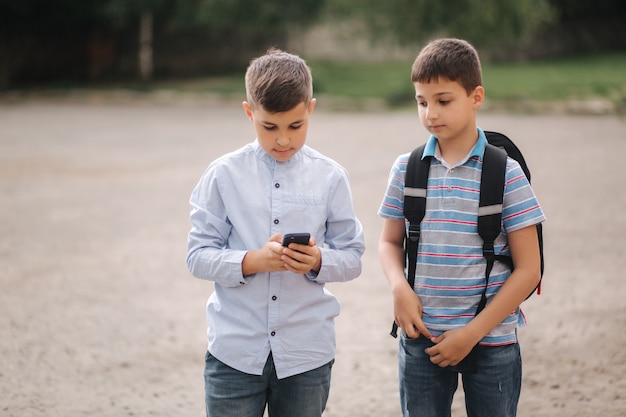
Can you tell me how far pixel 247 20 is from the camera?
21594 millimetres

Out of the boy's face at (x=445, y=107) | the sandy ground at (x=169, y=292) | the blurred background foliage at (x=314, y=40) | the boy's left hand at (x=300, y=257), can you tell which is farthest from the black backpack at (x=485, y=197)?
the blurred background foliage at (x=314, y=40)

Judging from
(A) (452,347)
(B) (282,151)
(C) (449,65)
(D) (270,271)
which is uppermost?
(C) (449,65)

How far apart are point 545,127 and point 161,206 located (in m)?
7.20

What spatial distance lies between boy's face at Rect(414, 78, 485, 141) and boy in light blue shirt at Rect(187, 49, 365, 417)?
1.05 feet

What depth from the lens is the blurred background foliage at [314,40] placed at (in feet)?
56.8

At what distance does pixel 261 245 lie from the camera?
244 cm

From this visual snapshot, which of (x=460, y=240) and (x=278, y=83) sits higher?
(x=278, y=83)

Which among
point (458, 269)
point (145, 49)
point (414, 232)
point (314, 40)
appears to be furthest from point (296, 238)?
point (314, 40)

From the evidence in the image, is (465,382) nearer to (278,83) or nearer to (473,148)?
(473,148)

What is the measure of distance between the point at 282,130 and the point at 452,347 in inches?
30.9

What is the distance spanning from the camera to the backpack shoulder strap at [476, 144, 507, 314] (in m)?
2.32

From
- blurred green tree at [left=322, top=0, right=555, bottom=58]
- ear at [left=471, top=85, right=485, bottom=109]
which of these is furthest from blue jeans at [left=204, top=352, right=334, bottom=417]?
blurred green tree at [left=322, top=0, right=555, bottom=58]

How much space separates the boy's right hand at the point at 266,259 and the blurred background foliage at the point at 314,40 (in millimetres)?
13998

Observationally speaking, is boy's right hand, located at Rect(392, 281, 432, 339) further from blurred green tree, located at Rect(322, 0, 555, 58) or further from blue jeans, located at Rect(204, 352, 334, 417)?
blurred green tree, located at Rect(322, 0, 555, 58)
